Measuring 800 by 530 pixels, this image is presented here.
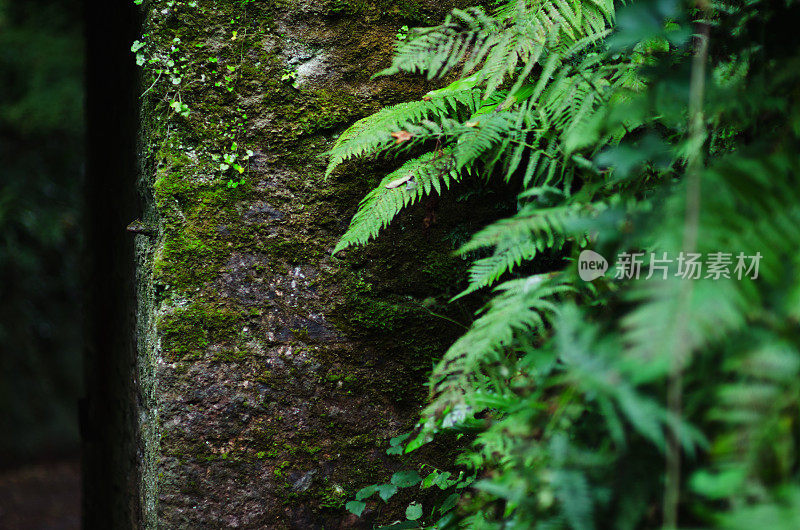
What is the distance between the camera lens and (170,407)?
1.75m

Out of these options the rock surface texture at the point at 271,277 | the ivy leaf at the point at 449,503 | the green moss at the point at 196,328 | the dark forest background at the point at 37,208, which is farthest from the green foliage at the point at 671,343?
the dark forest background at the point at 37,208

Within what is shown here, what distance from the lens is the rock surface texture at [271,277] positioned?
1794 millimetres

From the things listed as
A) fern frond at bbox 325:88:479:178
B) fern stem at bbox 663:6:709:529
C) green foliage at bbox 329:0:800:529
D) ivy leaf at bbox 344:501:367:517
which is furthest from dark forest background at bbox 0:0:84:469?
fern stem at bbox 663:6:709:529

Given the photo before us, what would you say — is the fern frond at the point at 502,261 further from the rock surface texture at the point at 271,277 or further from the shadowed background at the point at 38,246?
the shadowed background at the point at 38,246

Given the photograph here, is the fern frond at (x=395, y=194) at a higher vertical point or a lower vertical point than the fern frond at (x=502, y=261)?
higher

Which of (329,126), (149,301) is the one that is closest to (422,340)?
(329,126)

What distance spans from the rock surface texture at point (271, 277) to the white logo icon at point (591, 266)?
0.80 meters

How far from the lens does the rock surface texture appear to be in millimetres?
1794

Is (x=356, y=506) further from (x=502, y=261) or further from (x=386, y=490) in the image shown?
(x=502, y=261)

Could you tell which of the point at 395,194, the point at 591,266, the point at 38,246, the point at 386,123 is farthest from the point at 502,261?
the point at 38,246

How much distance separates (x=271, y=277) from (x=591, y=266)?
45.8 inches

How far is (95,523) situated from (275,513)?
5.61 feet

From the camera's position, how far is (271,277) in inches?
74.4

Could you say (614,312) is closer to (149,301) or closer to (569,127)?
(569,127)
